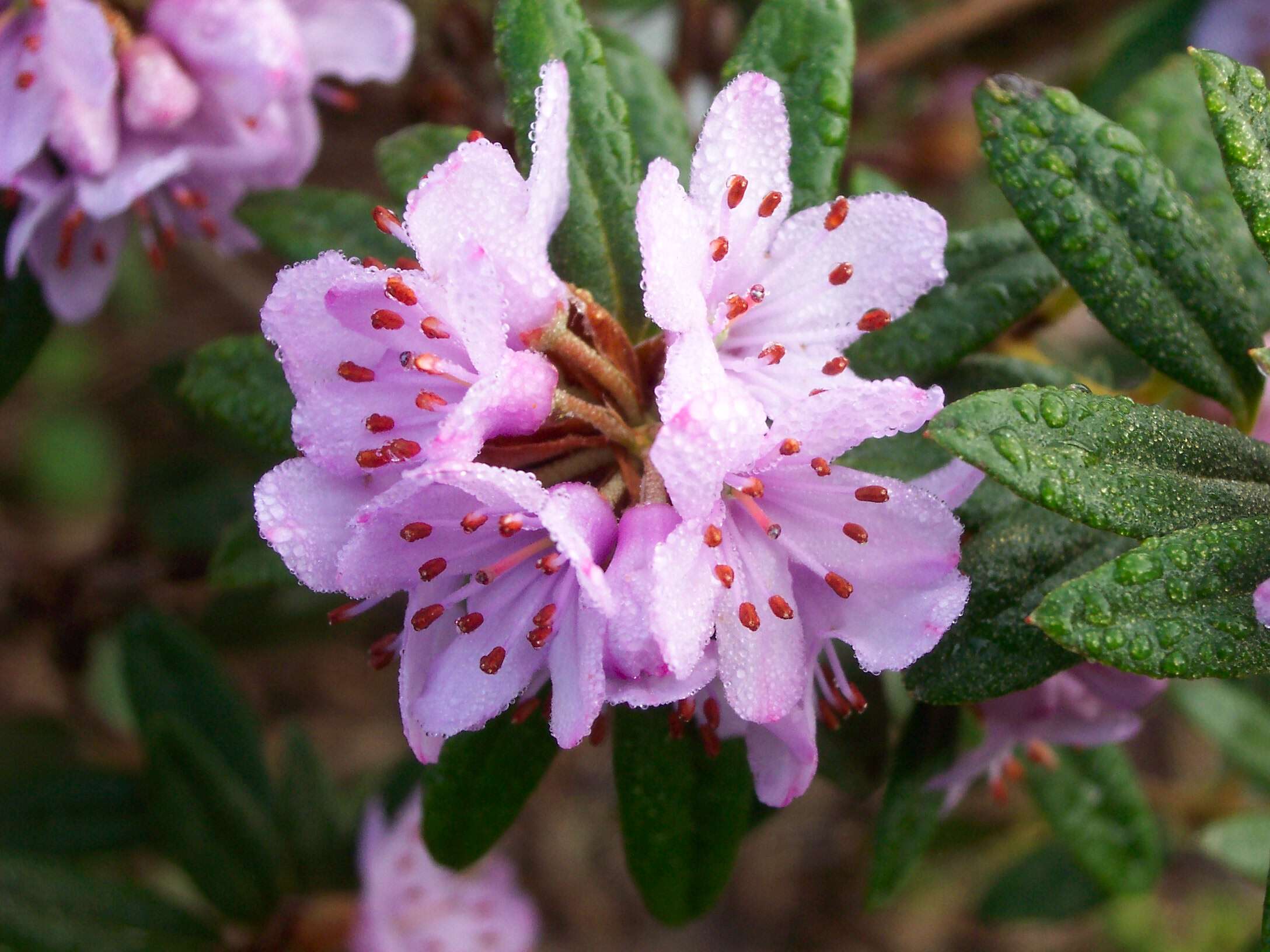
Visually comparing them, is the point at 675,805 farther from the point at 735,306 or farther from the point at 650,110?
the point at 650,110

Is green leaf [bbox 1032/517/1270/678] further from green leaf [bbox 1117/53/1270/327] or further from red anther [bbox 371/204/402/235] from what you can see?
red anther [bbox 371/204/402/235]

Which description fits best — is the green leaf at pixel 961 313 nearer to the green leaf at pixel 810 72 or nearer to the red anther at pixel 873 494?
the green leaf at pixel 810 72

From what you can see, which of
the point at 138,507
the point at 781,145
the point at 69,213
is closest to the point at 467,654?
the point at 781,145

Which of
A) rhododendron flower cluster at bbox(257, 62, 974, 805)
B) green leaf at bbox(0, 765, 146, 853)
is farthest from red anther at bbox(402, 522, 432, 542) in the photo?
green leaf at bbox(0, 765, 146, 853)

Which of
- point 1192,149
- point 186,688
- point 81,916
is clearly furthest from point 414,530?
point 186,688

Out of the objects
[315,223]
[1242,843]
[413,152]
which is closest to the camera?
[413,152]

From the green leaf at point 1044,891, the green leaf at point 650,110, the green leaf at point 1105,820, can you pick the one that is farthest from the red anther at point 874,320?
the green leaf at point 1044,891

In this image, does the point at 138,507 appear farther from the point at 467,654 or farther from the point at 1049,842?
the point at 1049,842
